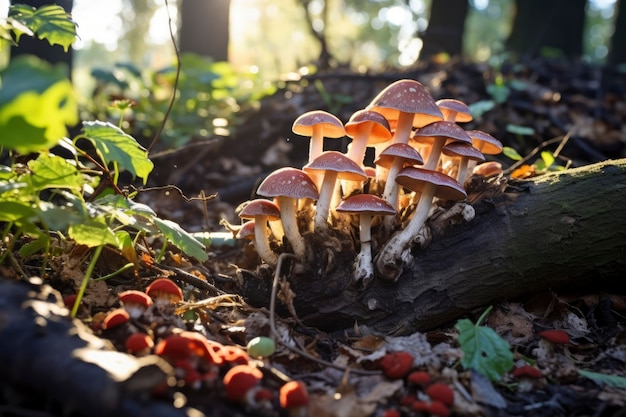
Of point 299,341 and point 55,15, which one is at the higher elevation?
point 55,15

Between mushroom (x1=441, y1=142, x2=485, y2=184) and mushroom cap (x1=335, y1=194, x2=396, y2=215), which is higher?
mushroom (x1=441, y1=142, x2=485, y2=184)

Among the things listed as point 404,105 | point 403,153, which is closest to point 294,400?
point 403,153

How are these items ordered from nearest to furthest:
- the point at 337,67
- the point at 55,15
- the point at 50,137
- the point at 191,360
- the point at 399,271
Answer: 1. the point at 50,137
2. the point at 191,360
3. the point at 55,15
4. the point at 399,271
5. the point at 337,67

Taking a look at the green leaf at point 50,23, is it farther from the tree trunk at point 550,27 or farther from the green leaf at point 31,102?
the tree trunk at point 550,27

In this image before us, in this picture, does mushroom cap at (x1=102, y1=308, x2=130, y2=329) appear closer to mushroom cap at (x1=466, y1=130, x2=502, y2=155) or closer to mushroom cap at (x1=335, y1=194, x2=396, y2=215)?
mushroom cap at (x1=335, y1=194, x2=396, y2=215)

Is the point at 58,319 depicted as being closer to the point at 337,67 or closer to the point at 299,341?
the point at 299,341

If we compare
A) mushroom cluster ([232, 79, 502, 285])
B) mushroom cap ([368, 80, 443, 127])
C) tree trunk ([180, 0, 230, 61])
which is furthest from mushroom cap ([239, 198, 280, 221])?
tree trunk ([180, 0, 230, 61])

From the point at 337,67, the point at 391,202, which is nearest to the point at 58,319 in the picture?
the point at 391,202
